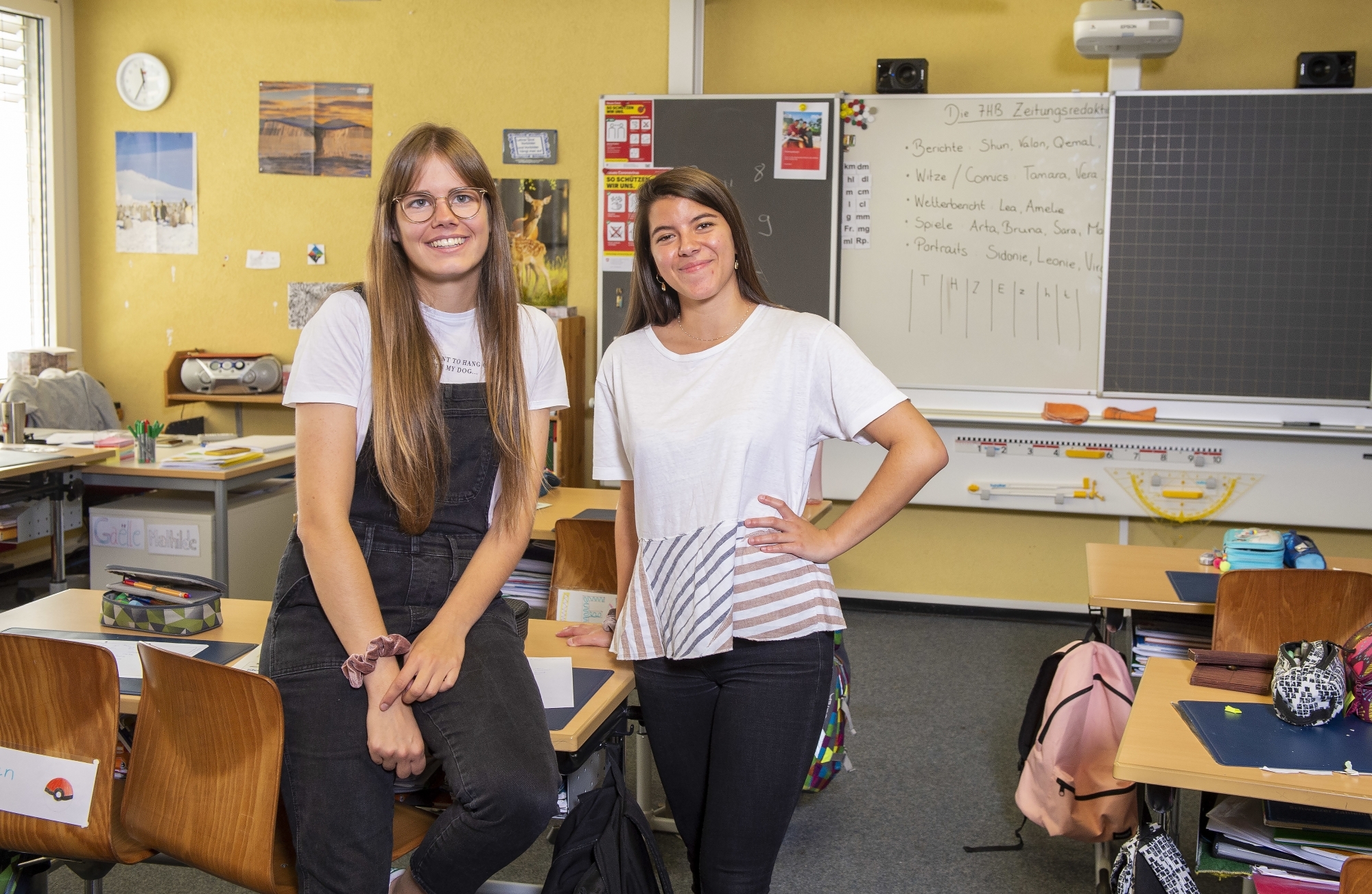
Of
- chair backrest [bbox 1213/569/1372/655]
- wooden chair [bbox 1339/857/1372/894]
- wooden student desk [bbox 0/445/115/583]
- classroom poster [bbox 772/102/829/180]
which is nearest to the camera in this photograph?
wooden chair [bbox 1339/857/1372/894]

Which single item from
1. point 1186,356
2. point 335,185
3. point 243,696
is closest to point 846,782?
point 243,696

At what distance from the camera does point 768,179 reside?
4828mm

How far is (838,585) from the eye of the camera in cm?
520

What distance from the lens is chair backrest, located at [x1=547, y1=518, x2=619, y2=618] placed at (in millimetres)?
2725

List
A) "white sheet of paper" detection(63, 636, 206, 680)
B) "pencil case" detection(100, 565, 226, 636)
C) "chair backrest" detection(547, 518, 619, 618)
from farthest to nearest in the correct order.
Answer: "chair backrest" detection(547, 518, 619, 618) < "pencil case" detection(100, 565, 226, 636) < "white sheet of paper" detection(63, 636, 206, 680)

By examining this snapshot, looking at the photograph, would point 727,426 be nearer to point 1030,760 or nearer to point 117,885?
point 1030,760

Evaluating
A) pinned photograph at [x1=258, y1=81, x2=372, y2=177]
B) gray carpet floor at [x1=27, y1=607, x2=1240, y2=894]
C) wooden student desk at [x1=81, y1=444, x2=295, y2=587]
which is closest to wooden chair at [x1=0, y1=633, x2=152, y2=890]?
gray carpet floor at [x1=27, y1=607, x2=1240, y2=894]

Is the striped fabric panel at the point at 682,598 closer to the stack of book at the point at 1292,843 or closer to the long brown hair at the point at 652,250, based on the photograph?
the long brown hair at the point at 652,250

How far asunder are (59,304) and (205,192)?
3.06 ft

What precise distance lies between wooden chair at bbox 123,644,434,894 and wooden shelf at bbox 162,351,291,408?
3.90 meters

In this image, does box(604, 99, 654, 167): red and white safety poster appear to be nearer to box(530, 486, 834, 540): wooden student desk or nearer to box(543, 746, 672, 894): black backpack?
box(530, 486, 834, 540): wooden student desk

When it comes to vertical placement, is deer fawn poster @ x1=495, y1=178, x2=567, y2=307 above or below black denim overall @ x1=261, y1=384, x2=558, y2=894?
above

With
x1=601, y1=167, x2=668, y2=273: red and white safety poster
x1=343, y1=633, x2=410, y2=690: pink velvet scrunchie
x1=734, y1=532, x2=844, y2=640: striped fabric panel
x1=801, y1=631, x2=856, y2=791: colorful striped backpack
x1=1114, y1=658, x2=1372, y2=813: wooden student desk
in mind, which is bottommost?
x1=801, y1=631, x2=856, y2=791: colorful striped backpack

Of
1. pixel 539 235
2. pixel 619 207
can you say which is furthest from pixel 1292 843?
→ pixel 539 235
